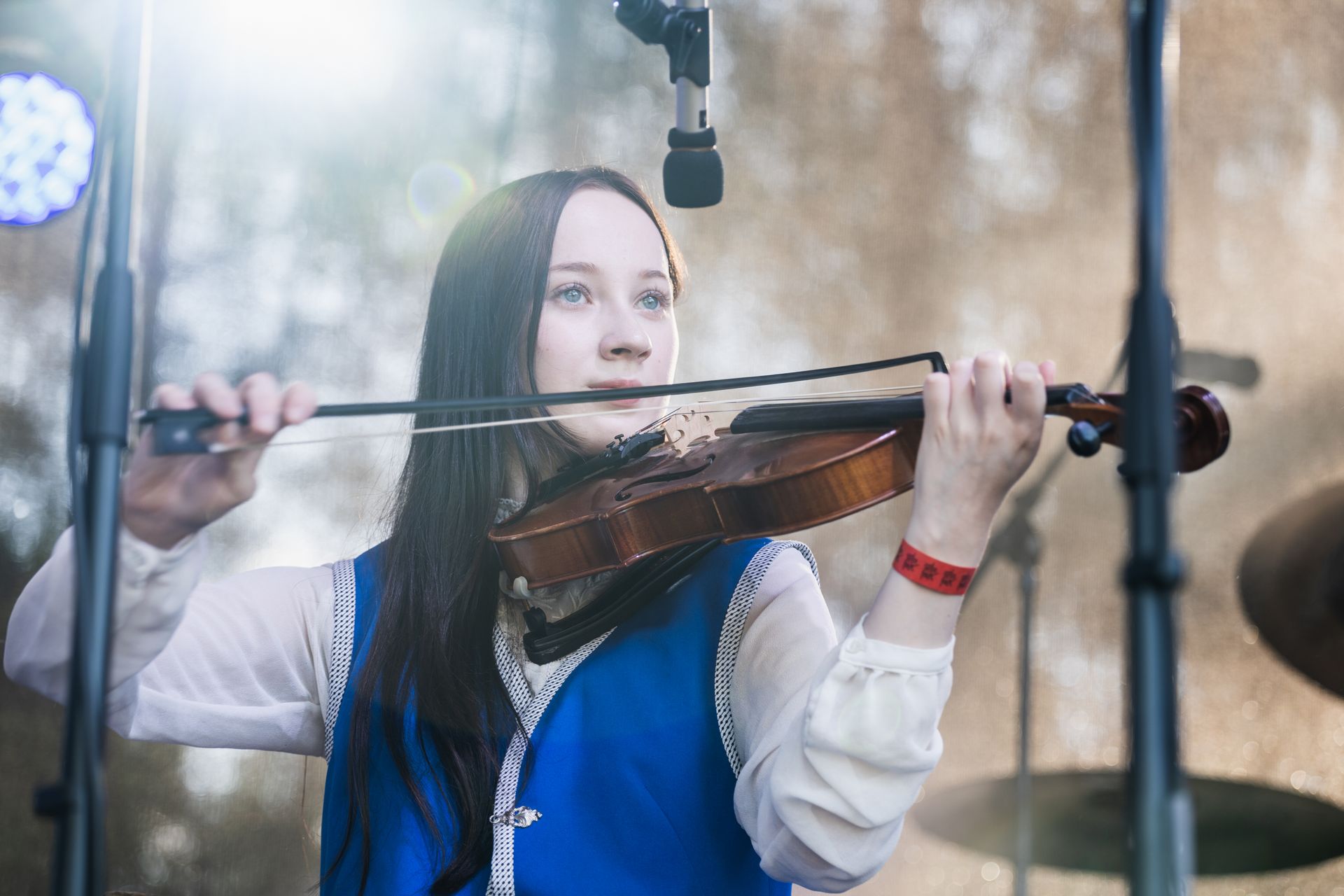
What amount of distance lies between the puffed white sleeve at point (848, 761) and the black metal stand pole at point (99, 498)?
0.58 m

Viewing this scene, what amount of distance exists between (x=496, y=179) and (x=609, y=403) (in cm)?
139

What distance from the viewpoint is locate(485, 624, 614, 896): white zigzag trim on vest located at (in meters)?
1.20

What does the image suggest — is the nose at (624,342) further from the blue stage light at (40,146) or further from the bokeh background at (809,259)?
the blue stage light at (40,146)

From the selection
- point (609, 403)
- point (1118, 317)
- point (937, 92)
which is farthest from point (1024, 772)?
point (937, 92)

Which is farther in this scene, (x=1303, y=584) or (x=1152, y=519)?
(x=1303, y=584)

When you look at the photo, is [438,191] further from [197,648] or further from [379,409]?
[379,409]

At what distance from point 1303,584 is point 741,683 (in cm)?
118

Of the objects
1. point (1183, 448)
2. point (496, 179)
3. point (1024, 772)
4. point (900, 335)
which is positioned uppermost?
point (496, 179)

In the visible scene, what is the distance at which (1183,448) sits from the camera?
1.04 meters

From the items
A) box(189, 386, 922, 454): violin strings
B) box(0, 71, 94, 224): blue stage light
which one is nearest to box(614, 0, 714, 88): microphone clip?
box(189, 386, 922, 454): violin strings

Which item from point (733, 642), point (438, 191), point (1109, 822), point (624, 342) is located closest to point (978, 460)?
point (733, 642)

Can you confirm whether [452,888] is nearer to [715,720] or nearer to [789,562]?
[715,720]

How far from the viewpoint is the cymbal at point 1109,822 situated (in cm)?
172

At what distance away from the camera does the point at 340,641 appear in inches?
53.7
